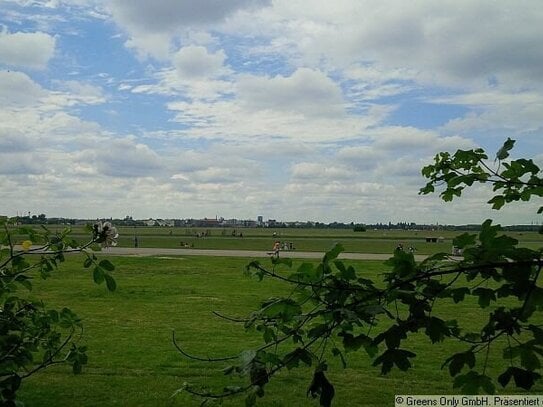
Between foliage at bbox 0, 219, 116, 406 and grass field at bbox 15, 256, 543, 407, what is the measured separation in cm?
89

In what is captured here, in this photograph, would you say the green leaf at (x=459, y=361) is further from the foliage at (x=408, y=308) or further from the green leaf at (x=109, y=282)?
the green leaf at (x=109, y=282)

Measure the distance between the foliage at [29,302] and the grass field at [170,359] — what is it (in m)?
0.89

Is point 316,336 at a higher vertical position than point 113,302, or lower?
higher

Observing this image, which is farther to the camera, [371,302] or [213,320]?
[213,320]

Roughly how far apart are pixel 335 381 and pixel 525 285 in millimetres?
5912

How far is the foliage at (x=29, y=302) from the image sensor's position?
2906mm

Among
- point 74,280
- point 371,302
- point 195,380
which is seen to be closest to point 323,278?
point 371,302

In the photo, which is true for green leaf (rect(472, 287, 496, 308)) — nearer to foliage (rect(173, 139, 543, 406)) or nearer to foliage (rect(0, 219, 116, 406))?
foliage (rect(173, 139, 543, 406))

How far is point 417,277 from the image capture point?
6.90ft

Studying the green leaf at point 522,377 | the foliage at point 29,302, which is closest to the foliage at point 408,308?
the green leaf at point 522,377

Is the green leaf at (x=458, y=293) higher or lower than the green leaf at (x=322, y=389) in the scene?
higher

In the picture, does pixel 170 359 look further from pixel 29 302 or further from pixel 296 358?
pixel 296 358

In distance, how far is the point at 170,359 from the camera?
8.69 metres

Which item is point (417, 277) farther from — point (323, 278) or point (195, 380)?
point (195, 380)
